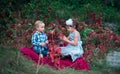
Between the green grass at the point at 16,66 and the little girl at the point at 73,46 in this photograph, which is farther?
the little girl at the point at 73,46

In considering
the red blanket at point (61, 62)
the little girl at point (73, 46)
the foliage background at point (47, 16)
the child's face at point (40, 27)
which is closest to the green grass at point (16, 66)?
the foliage background at point (47, 16)

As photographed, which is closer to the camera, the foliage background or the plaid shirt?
the plaid shirt

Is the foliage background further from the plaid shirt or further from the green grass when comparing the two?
the plaid shirt

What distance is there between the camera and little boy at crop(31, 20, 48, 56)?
9.03 m

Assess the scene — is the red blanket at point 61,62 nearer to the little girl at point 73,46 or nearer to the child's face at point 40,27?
the little girl at point 73,46

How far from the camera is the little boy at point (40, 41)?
9.03 metres

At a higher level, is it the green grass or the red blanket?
the green grass

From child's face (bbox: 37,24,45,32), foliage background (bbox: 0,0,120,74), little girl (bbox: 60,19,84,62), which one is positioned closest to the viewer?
little girl (bbox: 60,19,84,62)

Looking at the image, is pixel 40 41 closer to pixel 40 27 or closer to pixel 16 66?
pixel 40 27

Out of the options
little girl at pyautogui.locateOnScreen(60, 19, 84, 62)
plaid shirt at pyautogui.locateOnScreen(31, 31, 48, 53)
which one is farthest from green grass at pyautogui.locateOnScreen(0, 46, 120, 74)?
plaid shirt at pyautogui.locateOnScreen(31, 31, 48, 53)

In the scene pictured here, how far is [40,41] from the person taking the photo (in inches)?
363

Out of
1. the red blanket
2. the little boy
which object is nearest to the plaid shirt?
the little boy

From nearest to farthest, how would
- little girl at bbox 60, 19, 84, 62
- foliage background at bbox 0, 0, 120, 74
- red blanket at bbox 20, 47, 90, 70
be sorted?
red blanket at bbox 20, 47, 90, 70 < little girl at bbox 60, 19, 84, 62 < foliage background at bbox 0, 0, 120, 74

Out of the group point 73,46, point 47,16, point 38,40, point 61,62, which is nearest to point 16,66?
point 61,62
